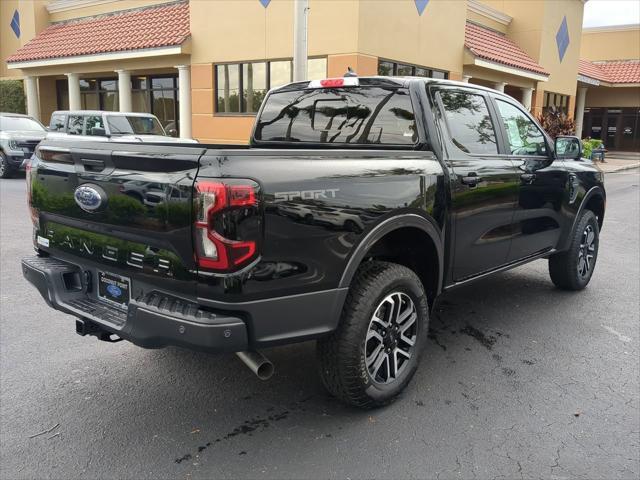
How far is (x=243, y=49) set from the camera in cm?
1644

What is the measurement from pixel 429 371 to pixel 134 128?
41.4ft

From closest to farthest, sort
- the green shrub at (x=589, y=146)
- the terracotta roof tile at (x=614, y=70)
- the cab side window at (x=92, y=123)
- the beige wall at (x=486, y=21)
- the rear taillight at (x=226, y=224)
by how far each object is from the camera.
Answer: the rear taillight at (x=226, y=224) → the cab side window at (x=92, y=123) → the beige wall at (x=486, y=21) → the green shrub at (x=589, y=146) → the terracotta roof tile at (x=614, y=70)

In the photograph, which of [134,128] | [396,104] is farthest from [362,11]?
[396,104]

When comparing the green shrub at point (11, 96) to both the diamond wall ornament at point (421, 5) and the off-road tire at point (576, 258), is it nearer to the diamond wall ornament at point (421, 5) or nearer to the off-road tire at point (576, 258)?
the diamond wall ornament at point (421, 5)

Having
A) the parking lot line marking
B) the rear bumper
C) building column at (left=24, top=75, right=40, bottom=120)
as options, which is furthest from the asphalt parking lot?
building column at (left=24, top=75, right=40, bottom=120)

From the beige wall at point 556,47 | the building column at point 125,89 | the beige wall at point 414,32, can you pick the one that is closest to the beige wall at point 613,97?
the beige wall at point 556,47

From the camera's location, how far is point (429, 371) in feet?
13.2

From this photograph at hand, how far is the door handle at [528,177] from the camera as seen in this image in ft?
15.3

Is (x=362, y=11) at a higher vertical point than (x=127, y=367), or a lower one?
higher

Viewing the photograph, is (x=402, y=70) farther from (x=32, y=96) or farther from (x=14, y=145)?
(x=32, y=96)

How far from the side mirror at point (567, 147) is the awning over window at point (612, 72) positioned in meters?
26.3

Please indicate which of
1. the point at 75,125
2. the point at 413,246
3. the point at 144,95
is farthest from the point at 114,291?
the point at 144,95

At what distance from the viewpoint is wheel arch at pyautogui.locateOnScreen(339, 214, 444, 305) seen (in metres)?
3.32

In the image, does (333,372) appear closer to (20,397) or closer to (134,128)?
(20,397)
